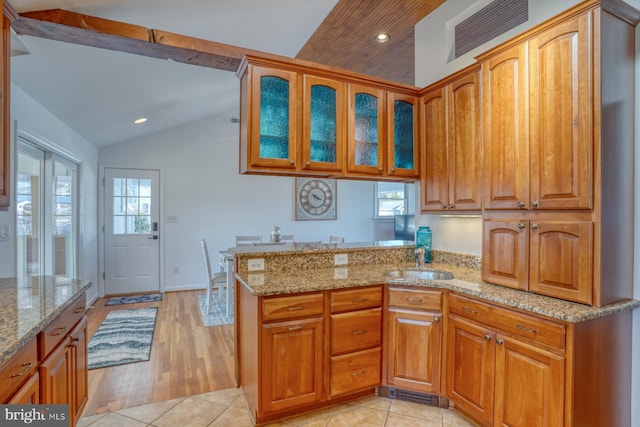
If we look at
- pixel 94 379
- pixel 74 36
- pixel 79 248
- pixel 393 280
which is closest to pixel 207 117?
pixel 79 248

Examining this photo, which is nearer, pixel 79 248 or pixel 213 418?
pixel 213 418

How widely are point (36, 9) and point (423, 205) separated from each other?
2.82m

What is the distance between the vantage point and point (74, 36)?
1.96 meters

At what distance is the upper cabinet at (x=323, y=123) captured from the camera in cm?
230

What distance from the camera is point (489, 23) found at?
8.73 ft

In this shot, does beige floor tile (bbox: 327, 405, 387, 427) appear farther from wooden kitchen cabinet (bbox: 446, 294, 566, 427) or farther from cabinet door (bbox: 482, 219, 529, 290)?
cabinet door (bbox: 482, 219, 529, 290)

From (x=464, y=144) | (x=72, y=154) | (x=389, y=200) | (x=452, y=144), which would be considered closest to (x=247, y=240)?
(x=72, y=154)

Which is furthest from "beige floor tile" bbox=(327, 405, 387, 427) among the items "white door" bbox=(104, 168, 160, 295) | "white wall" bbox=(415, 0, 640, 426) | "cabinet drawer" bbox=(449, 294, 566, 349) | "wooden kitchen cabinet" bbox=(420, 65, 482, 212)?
"white door" bbox=(104, 168, 160, 295)

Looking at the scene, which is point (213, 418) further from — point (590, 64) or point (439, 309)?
point (590, 64)

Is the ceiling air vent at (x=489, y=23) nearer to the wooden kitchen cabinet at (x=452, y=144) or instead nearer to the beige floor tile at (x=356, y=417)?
the wooden kitchen cabinet at (x=452, y=144)

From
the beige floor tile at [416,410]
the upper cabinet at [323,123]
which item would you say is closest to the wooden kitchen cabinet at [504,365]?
the beige floor tile at [416,410]

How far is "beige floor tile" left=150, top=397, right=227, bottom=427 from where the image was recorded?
2.11 meters

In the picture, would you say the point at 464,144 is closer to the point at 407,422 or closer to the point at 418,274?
the point at 418,274

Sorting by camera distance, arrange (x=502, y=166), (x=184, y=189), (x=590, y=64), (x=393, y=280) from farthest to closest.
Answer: (x=184, y=189), (x=393, y=280), (x=502, y=166), (x=590, y=64)
